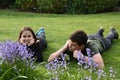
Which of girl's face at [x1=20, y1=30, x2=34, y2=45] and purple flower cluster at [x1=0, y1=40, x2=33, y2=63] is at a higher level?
purple flower cluster at [x1=0, y1=40, x2=33, y2=63]

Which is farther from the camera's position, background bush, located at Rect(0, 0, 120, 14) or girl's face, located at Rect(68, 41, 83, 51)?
background bush, located at Rect(0, 0, 120, 14)

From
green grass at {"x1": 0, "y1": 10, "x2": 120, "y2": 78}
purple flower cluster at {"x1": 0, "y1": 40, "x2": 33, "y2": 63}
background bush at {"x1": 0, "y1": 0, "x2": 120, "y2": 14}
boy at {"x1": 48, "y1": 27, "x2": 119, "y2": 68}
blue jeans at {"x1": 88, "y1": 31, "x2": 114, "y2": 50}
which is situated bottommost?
background bush at {"x1": 0, "y1": 0, "x2": 120, "y2": 14}

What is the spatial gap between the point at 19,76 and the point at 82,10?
40.8ft

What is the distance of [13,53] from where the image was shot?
17.3 ft

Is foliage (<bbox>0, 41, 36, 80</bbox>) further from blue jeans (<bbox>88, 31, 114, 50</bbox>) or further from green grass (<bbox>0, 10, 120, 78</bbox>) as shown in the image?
blue jeans (<bbox>88, 31, 114, 50</bbox>)

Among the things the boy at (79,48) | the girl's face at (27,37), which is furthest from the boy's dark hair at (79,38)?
the girl's face at (27,37)

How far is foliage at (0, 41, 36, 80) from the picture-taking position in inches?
203

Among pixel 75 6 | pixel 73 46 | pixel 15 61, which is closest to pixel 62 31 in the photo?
pixel 73 46

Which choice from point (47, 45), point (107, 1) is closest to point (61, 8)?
point (107, 1)

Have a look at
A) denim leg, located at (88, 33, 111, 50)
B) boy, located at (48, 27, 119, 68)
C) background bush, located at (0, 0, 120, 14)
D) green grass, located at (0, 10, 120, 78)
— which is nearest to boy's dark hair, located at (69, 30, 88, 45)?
boy, located at (48, 27, 119, 68)

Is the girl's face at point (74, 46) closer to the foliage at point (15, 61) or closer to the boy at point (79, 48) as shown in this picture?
the boy at point (79, 48)

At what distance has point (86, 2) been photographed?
17.0m

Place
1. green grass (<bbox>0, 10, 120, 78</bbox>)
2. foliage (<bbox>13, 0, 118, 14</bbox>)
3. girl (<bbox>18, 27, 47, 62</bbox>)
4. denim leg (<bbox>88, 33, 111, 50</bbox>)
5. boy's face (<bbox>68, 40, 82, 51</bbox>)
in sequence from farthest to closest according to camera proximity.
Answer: foliage (<bbox>13, 0, 118, 14</bbox>) → denim leg (<bbox>88, 33, 111, 50</bbox>) → green grass (<bbox>0, 10, 120, 78</bbox>) → girl (<bbox>18, 27, 47, 62</bbox>) → boy's face (<bbox>68, 40, 82, 51</bbox>)

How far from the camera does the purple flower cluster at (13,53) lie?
5.18m
